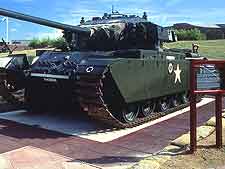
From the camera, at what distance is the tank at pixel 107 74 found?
912cm

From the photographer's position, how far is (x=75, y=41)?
478 inches

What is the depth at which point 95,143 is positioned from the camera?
8.32 metres

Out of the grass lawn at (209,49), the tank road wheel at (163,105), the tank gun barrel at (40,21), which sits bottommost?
the tank road wheel at (163,105)

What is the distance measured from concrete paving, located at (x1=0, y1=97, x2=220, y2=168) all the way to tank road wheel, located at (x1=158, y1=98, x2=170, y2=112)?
1.13 meters

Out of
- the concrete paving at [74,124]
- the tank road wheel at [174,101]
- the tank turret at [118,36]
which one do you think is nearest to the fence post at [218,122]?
the concrete paving at [74,124]

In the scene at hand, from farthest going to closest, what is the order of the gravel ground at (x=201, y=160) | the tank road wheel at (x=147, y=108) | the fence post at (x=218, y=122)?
1. the tank road wheel at (x=147, y=108)
2. the fence post at (x=218, y=122)
3. the gravel ground at (x=201, y=160)

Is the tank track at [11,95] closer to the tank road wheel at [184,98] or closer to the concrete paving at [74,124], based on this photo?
the concrete paving at [74,124]

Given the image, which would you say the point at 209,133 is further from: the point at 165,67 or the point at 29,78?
the point at 29,78

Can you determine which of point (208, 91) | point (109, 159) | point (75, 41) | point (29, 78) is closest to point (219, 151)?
point (208, 91)

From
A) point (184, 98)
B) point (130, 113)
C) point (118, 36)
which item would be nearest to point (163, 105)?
point (184, 98)

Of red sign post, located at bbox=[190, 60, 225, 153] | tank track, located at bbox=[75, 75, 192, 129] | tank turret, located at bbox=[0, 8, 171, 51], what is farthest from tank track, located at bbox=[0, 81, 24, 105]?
red sign post, located at bbox=[190, 60, 225, 153]

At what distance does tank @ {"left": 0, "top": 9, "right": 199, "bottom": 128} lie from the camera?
9.12m

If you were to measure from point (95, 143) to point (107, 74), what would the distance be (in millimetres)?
1379

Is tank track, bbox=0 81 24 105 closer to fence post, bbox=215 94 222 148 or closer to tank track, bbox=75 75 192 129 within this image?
tank track, bbox=75 75 192 129
